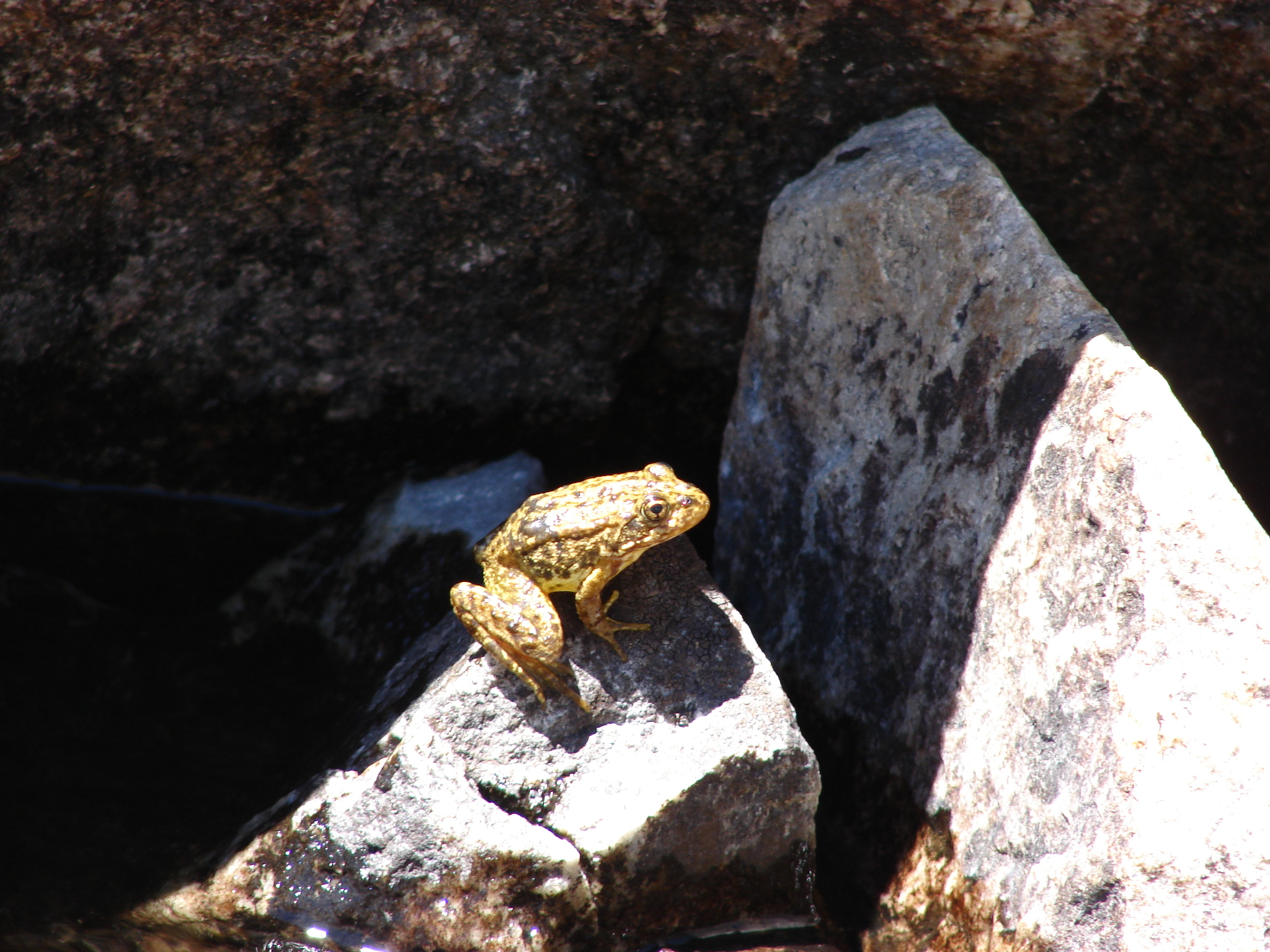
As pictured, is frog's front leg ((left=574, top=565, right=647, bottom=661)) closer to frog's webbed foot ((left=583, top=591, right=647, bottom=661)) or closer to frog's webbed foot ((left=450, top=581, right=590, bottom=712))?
frog's webbed foot ((left=583, top=591, right=647, bottom=661))

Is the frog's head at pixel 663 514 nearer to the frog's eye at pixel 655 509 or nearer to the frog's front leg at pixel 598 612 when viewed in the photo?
the frog's eye at pixel 655 509

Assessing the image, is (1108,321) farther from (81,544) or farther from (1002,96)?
(81,544)

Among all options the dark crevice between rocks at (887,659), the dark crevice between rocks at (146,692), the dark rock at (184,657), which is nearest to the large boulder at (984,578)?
the dark crevice between rocks at (887,659)

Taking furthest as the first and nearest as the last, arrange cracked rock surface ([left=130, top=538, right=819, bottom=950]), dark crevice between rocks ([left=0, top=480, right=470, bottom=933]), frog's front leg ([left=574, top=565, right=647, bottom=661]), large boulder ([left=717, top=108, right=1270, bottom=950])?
1. dark crevice between rocks ([left=0, top=480, right=470, bottom=933])
2. frog's front leg ([left=574, top=565, right=647, bottom=661])
3. cracked rock surface ([left=130, top=538, right=819, bottom=950])
4. large boulder ([left=717, top=108, right=1270, bottom=950])

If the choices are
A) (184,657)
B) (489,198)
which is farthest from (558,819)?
(489,198)

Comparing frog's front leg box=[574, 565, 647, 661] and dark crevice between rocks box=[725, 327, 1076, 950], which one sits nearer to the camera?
dark crevice between rocks box=[725, 327, 1076, 950]

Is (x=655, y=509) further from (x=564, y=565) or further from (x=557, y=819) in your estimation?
(x=557, y=819)

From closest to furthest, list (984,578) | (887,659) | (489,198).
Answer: (984,578) → (887,659) → (489,198)

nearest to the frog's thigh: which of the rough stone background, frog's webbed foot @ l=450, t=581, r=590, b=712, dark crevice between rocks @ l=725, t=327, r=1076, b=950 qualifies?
frog's webbed foot @ l=450, t=581, r=590, b=712
